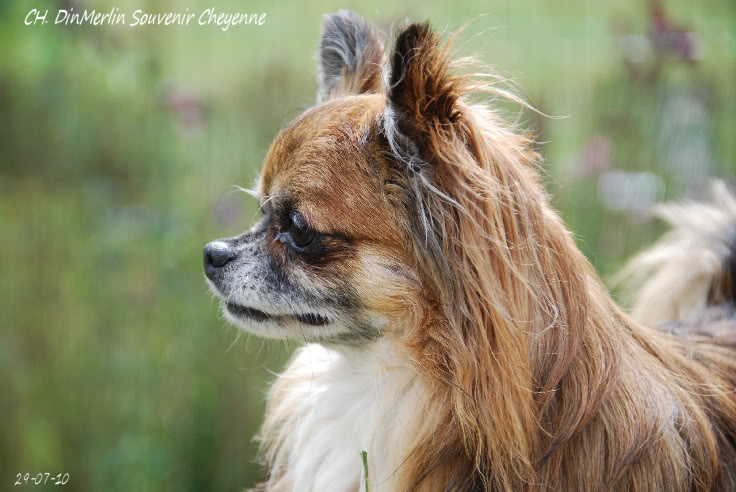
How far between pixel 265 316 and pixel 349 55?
1139mm

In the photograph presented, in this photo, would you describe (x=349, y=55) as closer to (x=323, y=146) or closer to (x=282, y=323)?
(x=323, y=146)

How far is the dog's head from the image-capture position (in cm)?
215

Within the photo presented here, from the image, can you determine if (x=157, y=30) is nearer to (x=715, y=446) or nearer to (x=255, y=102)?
(x=255, y=102)

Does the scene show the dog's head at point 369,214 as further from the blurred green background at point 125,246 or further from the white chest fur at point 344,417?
the blurred green background at point 125,246

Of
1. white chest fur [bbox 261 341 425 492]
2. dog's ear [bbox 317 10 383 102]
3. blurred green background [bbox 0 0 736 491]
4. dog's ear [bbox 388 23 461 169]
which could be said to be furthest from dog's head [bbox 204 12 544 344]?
blurred green background [bbox 0 0 736 491]

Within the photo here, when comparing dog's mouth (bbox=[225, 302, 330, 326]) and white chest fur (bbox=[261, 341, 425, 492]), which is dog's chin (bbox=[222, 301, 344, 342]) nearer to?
dog's mouth (bbox=[225, 302, 330, 326])

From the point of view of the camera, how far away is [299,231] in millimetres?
2350

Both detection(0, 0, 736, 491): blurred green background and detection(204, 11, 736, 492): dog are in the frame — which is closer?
detection(204, 11, 736, 492): dog

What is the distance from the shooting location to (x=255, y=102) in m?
4.88

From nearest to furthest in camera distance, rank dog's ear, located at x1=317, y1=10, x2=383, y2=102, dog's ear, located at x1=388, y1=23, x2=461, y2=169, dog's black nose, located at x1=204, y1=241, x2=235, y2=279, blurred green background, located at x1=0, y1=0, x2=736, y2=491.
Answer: dog's ear, located at x1=388, y1=23, x2=461, y2=169 < dog's black nose, located at x1=204, y1=241, x2=235, y2=279 < dog's ear, located at x1=317, y1=10, x2=383, y2=102 < blurred green background, located at x1=0, y1=0, x2=736, y2=491

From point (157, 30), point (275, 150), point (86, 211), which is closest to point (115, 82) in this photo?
point (157, 30)

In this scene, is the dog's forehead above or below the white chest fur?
above

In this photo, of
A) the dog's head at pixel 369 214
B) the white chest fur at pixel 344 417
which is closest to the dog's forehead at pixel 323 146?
the dog's head at pixel 369 214

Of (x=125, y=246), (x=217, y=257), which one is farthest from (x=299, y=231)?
(x=125, y=246)
